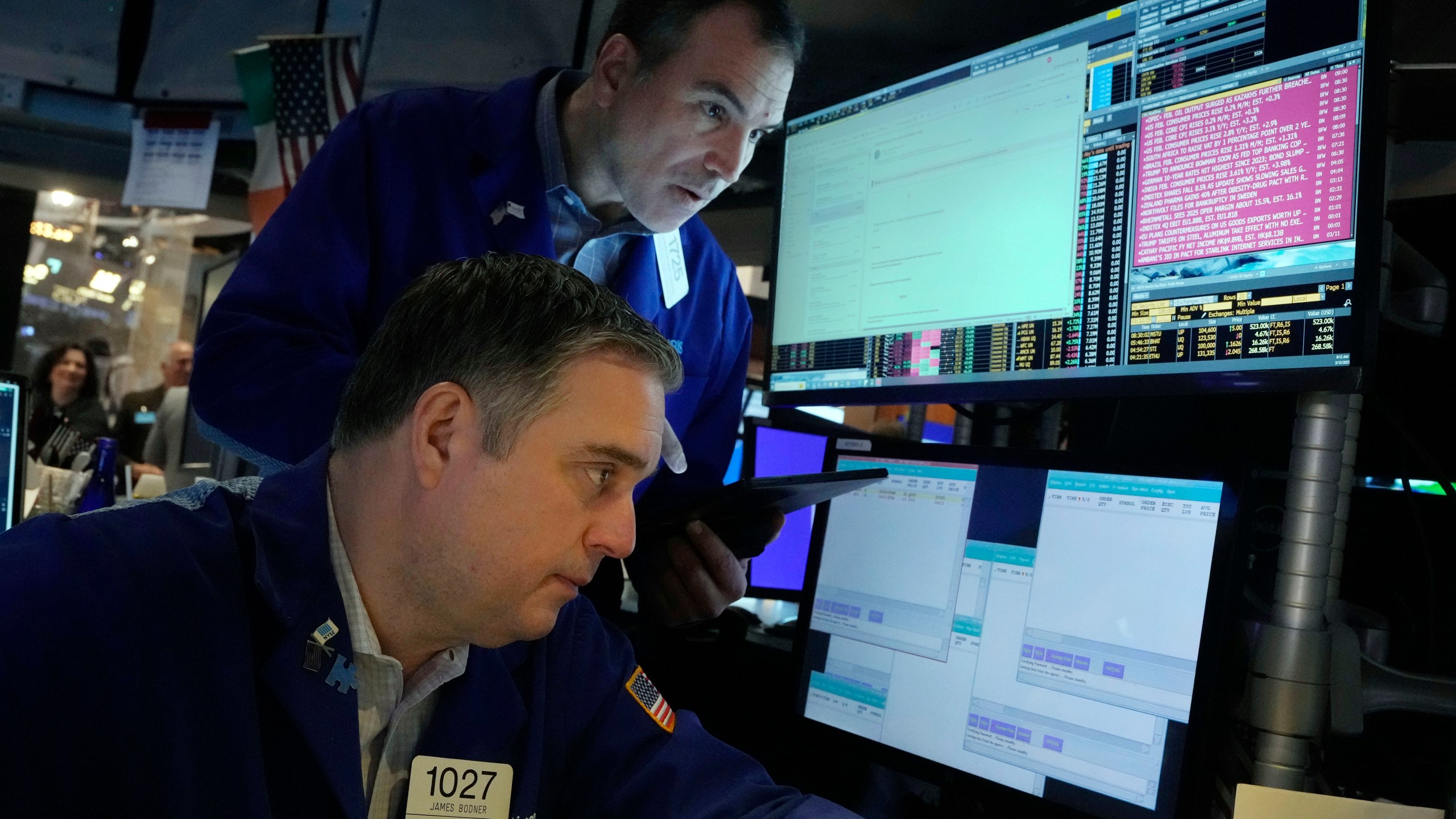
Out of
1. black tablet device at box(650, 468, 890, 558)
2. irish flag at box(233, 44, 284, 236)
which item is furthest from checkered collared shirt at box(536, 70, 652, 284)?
irish flag at box(233, 44, 284, 236)

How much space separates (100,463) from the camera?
100 inches

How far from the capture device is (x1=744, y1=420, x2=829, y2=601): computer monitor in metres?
2.12

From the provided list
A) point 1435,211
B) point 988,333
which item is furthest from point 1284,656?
point 1435,211

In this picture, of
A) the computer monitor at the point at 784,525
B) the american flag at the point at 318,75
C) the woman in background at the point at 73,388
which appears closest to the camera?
the computer monitor at the point at 784,525

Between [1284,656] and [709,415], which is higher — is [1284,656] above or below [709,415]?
below

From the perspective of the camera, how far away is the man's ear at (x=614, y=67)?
1.50 metres

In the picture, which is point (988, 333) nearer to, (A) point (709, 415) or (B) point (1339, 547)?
(B) point (1339, 547)

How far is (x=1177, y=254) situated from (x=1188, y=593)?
0.33 meters

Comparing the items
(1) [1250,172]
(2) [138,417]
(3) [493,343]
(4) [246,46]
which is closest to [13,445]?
(4) [246,46]

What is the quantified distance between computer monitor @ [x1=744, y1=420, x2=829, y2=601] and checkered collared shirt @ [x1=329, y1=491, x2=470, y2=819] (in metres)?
1.06

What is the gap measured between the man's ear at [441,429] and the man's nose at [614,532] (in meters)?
0.13

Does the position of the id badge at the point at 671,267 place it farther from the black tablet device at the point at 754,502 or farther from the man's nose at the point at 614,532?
the man's nose at the point at 614,532

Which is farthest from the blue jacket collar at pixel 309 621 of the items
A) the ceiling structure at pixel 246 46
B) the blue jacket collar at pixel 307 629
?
the ceiling structure at pixel 246 46

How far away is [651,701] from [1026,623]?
16.6 inches
